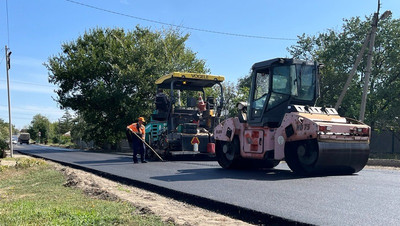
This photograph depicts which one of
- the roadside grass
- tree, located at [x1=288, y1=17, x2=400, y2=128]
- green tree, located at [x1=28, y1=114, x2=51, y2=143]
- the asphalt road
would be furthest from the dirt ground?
green tree, located at [x1=28, y1=114, x2=51, y2=143]

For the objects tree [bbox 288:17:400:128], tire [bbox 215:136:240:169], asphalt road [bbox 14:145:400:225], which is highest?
tree [bbox 288:17:400:128]

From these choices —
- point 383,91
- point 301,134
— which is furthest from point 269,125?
→ point 383,91

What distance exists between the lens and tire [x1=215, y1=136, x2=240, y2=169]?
1057 cm

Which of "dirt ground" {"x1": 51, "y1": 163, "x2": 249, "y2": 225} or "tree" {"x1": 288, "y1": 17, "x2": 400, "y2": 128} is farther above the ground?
"tree" {"x1": 288, "y1": 17, "x2": 400, "y2": 128}

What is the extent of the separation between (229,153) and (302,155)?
2.60 metres

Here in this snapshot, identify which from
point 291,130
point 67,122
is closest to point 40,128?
point 67,122

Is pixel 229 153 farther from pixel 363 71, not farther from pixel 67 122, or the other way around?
Result: pixel 67 122

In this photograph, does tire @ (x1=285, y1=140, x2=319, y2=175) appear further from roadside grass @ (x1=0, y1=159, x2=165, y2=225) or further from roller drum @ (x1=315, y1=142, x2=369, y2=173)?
roadside grass @ (x1=0, y1=159, x2=165, y2=225)

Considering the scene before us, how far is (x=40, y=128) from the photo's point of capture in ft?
286

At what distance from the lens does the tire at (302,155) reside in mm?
8452

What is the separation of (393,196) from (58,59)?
93.4 feet

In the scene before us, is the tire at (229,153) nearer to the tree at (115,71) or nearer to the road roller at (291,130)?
the road roller at (291,130)

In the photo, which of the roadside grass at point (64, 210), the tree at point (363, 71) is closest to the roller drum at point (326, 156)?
the roadside grass at point (64, 210)

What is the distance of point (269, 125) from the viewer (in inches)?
382
